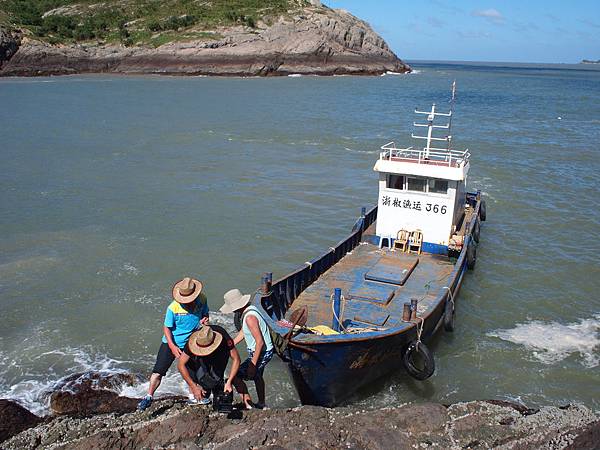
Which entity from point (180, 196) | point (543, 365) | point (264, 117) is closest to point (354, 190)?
point (180, 196)

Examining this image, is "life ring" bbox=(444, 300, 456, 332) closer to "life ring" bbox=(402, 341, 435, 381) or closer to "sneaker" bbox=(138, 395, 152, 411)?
"life ring" bbox=(402, 341, 435, 381)

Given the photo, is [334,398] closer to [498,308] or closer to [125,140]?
[498,308]

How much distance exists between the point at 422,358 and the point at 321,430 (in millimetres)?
3918

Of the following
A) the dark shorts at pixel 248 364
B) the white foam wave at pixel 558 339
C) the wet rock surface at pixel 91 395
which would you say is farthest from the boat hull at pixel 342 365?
the white foam wave at pixel 558 339

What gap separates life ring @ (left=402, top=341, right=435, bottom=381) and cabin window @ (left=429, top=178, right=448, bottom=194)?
17.6 ft

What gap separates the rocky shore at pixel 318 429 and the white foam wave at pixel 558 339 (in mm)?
4173

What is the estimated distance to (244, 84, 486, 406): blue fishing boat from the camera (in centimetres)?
998

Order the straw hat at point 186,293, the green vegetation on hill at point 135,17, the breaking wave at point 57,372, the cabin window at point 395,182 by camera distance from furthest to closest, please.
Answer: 1. the green vegetation on hill at point 135,17
2. the cabin window at point 395,182
3. the breaking wave at point 57,372
4. the straw hat at point 186,293

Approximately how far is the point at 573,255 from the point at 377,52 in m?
96.9

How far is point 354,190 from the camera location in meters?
26.3

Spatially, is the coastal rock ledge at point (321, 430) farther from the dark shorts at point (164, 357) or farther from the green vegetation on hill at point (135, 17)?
the green vegetation on hill at point (135, 17)

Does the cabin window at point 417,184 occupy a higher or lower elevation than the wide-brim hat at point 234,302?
higher

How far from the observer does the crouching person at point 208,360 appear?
7383 mm

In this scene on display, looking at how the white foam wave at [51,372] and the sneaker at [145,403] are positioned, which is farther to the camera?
the white foam wave at [51,372]
